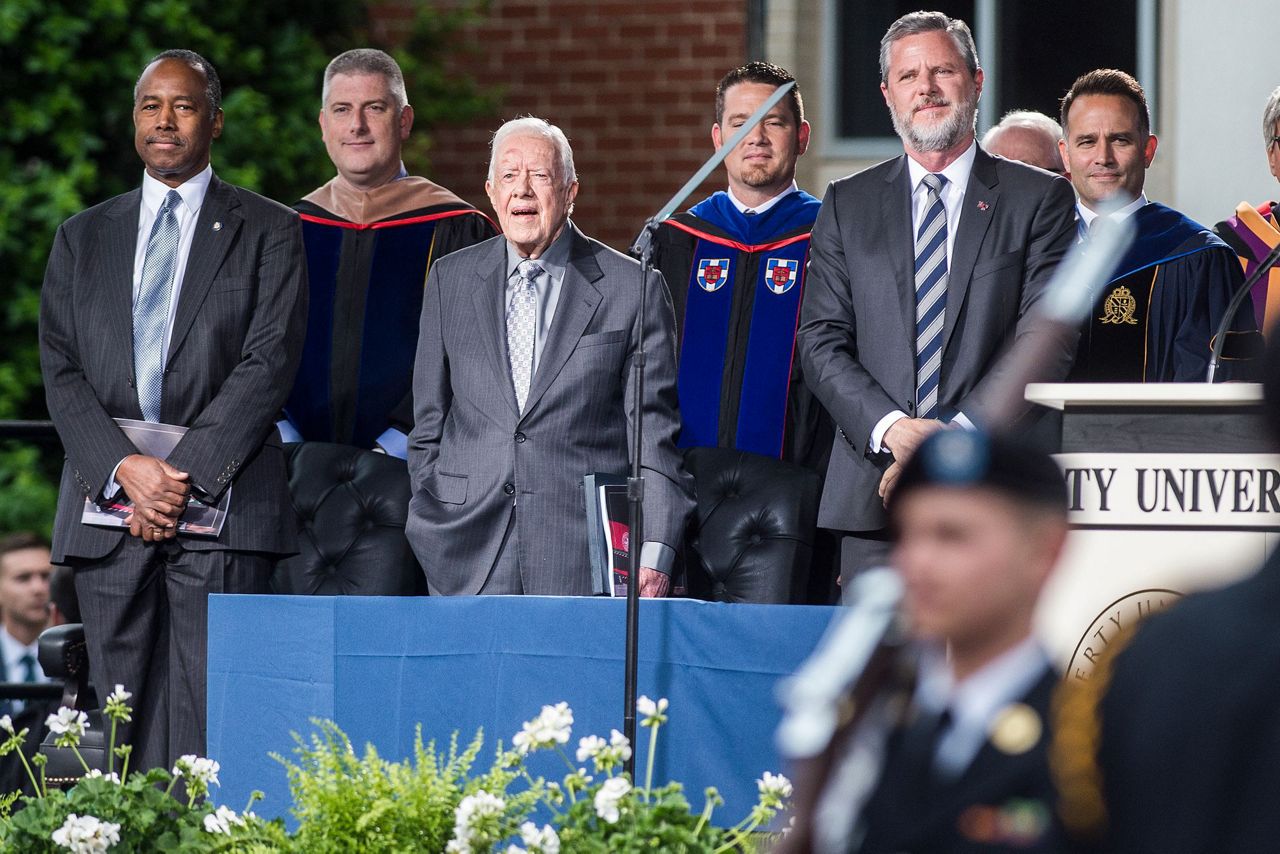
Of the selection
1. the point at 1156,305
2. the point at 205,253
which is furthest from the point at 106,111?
the point at 1156,305

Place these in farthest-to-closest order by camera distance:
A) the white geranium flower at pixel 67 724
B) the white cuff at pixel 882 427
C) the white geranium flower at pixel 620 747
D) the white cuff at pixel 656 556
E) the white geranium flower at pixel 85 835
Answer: the white cuff at pixel 656 556 → the white cuff at pixel 882 427 → the white geranium flower at pixel 67 724 → the white geranium flower at pixel 85 835 → the white geranium flower at pixel 620 747

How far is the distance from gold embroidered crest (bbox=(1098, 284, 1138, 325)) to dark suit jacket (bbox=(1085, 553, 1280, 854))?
3699mm

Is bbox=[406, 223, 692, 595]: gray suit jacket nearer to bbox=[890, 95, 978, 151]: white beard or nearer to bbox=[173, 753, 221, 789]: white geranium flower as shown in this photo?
bbox=[890, 95, 978, 151]: white beard

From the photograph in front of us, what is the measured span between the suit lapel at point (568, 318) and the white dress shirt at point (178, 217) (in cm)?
99

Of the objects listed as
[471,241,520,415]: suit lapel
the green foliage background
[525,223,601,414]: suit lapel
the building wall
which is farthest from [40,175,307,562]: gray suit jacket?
the building wall

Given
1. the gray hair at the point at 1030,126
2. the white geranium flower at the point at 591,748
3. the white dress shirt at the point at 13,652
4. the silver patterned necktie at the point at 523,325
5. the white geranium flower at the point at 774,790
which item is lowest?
the white dress shirt at the point at 13,652

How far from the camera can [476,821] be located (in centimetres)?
330

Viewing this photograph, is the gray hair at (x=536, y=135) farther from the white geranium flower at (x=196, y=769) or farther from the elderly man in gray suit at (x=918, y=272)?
the white geranium flower at (x=196, y=769)

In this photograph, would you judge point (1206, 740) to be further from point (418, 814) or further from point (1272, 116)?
point (1272, 116)

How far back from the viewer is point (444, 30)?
883 centimetres

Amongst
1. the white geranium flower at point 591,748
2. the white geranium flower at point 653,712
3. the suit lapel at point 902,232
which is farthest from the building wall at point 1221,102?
the white geranium flower at point 591,748

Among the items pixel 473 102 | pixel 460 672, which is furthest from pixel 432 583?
pixel 473 102

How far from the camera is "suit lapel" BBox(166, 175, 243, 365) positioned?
5.02 m

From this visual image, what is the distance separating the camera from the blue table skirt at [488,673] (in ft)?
13.1
